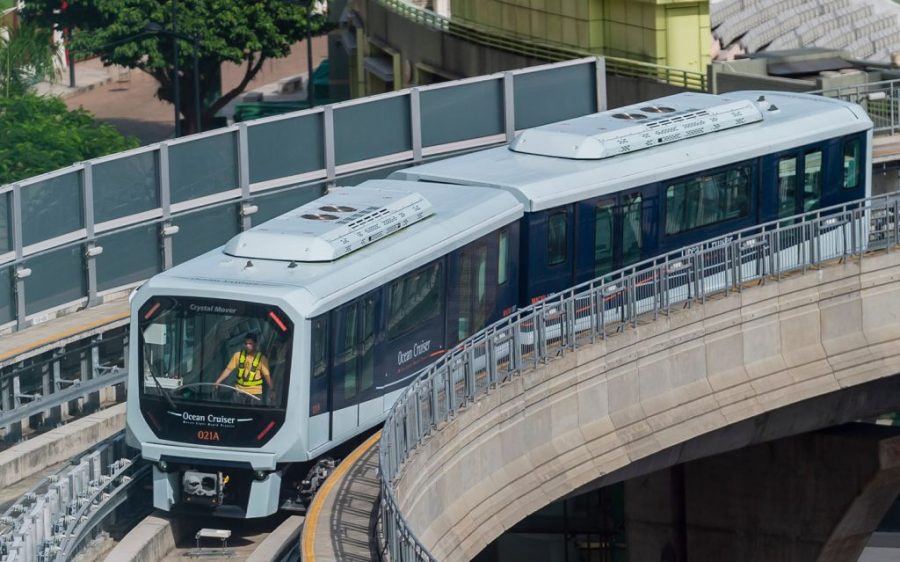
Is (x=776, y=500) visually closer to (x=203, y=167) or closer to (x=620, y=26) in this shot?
(x=203, y=167)

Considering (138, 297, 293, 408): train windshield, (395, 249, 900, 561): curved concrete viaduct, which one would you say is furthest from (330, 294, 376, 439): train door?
(395, 249, 900, 561): curved concrete viaduct

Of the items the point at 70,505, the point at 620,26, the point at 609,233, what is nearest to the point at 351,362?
the point at 70,505

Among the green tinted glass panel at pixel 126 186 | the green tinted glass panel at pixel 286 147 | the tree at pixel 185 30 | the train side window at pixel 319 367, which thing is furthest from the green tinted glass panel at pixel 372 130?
the tree at pixel 185 30

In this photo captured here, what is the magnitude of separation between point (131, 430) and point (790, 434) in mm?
11876

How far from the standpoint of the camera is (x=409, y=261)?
2269 centimetres

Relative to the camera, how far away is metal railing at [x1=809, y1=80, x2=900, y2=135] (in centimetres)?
3422

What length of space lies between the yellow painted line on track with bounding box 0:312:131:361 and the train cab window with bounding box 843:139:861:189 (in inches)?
447

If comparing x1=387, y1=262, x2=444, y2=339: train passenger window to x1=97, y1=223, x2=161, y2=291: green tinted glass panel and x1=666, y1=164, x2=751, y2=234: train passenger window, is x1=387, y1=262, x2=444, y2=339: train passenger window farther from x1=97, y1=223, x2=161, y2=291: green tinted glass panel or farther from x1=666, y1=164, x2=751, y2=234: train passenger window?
x1=97, y1=223, x2=161, y2=291: green tinted glass panel

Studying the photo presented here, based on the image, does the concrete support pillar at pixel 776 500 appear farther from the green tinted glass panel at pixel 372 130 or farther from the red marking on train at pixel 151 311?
the red marking on train at pixel 151 311

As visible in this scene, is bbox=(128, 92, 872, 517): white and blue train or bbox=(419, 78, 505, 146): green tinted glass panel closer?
bbox=(128, 92, 872, 517): white and blue train

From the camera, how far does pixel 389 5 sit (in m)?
57.1

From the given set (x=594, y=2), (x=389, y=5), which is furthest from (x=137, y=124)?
(x=594, y=2)

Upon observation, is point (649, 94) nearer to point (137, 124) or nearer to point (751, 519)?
point (751, 519)

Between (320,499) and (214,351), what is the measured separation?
2.29 m
